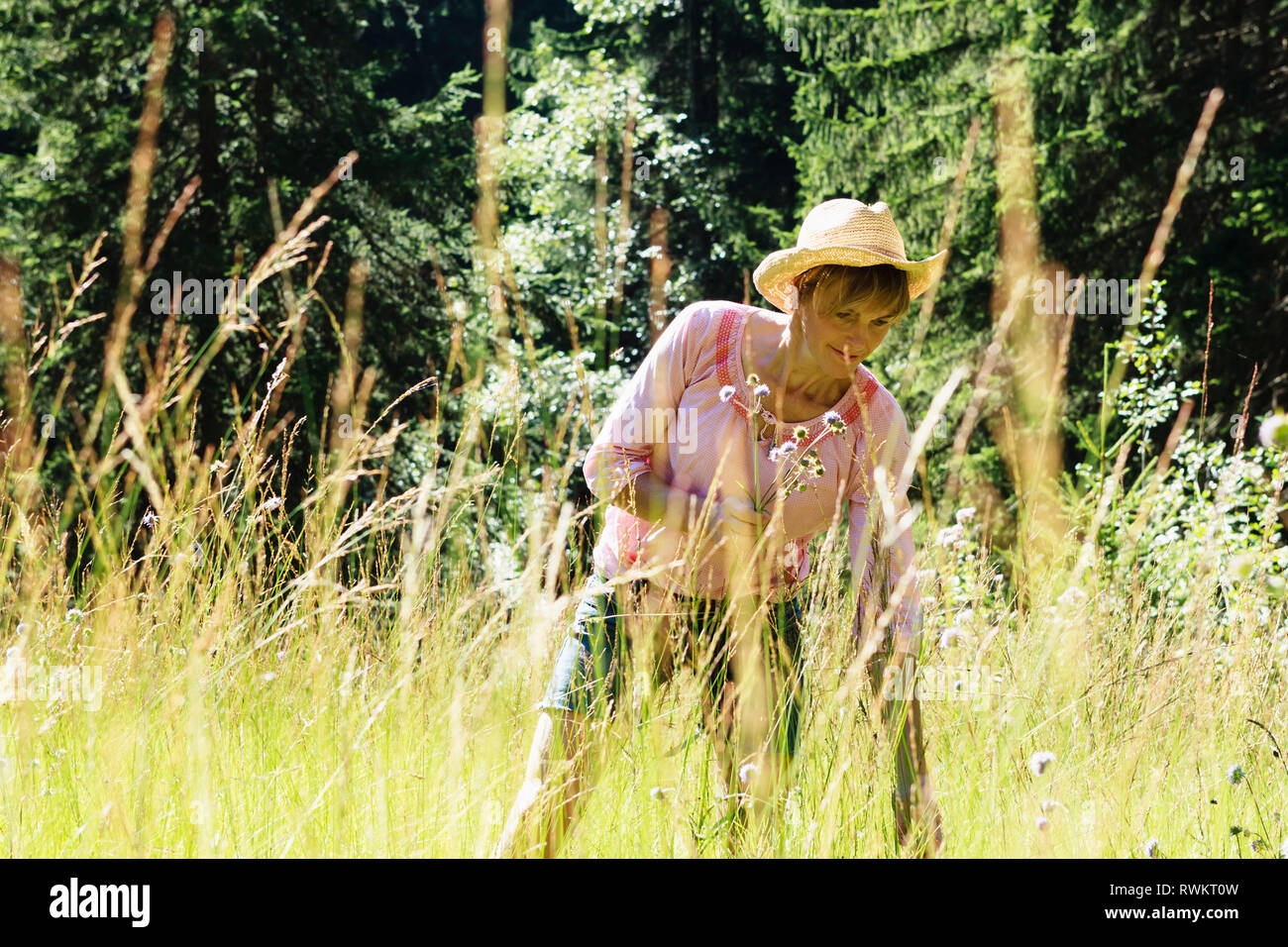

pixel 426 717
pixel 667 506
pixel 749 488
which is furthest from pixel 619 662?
pixel 426 717

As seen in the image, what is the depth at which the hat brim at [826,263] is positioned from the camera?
6.86 feet

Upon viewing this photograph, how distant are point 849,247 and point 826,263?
0.10 m

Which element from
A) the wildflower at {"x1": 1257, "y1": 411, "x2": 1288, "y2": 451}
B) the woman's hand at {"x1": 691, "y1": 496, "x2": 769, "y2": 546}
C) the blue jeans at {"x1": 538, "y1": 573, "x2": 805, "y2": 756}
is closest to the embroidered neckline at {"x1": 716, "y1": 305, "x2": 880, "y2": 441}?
the woman's hand at {"x1": 691, "y1": 496, "x2": 769, "y2": 546}

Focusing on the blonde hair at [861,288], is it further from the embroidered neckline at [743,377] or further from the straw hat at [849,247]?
the embroidered neckline at [743,377]

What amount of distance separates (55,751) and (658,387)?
1250 millimetres

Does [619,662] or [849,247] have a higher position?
[849,247]

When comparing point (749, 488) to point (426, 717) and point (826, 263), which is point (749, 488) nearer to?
point (826, 263)

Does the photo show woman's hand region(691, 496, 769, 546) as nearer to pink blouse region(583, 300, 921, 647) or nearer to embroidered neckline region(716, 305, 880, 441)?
pink blouse region(583, 300, 921, 647)

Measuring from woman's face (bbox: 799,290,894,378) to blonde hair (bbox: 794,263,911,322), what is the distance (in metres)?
0.01

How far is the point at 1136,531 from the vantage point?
5.24 feet

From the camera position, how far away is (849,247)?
6.80 ft
